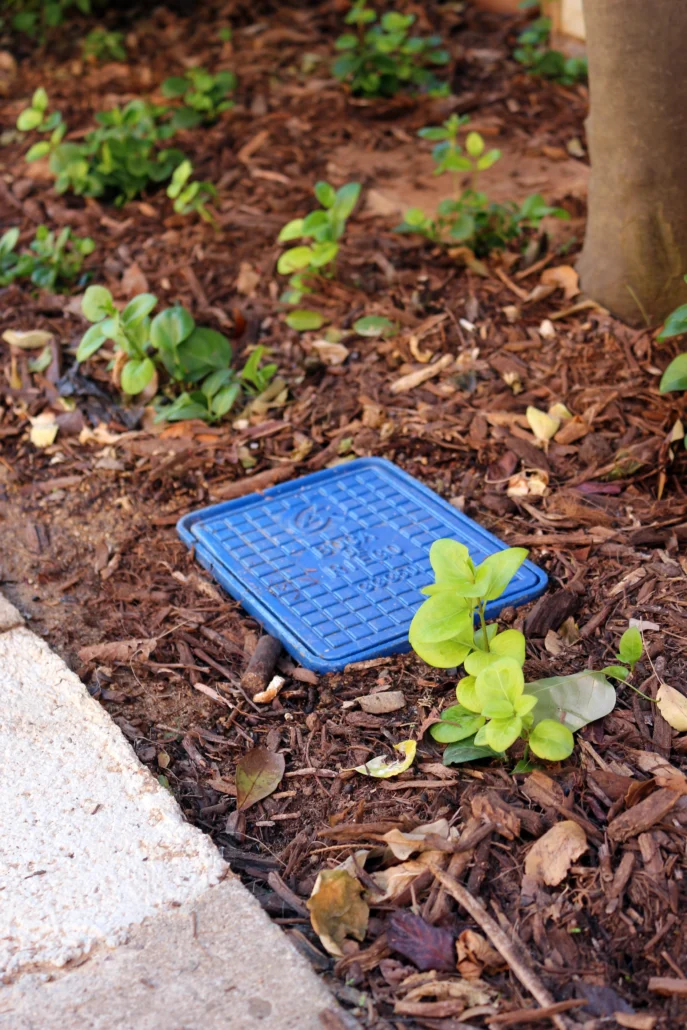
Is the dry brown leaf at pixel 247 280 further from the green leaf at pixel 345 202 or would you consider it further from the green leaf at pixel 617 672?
the green leaf at pixel 617 672

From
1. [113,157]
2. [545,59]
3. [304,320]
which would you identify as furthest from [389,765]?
[545,59]

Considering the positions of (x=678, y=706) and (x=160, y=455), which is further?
(x=160, y=455)

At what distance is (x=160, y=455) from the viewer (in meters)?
3.40

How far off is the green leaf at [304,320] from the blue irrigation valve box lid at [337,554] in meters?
0.77

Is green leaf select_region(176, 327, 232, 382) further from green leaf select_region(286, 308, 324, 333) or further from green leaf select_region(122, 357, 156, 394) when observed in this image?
green leaf select_region(286, 308, 324, 333)

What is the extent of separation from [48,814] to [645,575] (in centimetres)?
145

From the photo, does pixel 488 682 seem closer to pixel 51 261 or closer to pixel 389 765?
pixel 389 765

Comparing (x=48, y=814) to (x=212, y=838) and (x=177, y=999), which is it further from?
(x=177, y=999)

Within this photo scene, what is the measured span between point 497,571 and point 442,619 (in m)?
0.14

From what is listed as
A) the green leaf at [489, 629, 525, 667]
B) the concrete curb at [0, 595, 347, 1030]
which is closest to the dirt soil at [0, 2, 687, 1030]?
the concrete curb at [0, 595, 347, 1030]

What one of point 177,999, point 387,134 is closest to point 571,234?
point 387,134

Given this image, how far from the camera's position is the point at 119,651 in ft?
8.75

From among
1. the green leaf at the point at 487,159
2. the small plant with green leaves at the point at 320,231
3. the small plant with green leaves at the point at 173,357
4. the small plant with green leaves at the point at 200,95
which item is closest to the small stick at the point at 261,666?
the small plant with green leaves at the point at 173,357

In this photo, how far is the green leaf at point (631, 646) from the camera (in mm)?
2326
